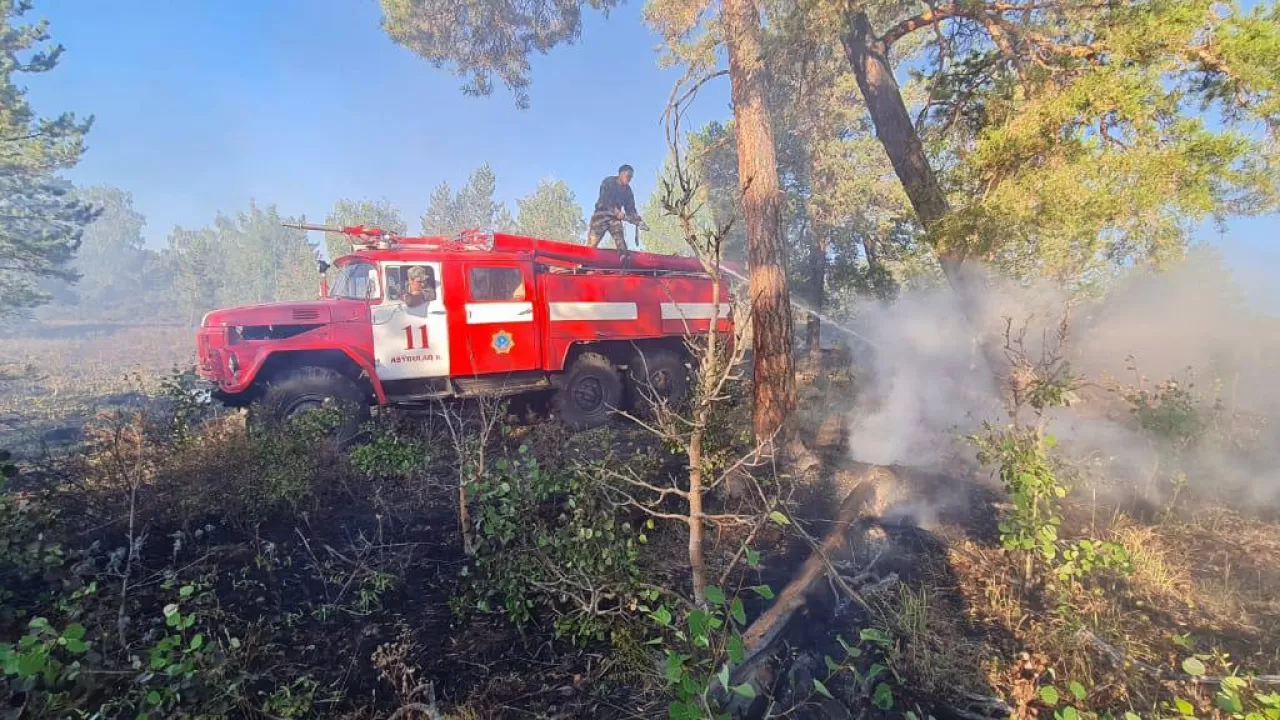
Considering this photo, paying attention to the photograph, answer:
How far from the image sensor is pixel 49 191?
62.4ft

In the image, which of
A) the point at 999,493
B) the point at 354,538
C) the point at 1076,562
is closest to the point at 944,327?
the point at 999,493

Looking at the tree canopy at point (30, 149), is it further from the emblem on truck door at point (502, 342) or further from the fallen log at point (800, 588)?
the fallen log at point (800, 588)

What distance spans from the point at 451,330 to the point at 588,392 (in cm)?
228

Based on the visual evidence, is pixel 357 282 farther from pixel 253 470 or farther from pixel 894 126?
pixel 894 126

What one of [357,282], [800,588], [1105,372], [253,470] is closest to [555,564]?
[800,588]

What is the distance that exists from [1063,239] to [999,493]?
8.42 ft

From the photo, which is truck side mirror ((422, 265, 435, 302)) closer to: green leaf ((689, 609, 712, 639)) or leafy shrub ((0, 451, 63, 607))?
leafy shrub ((0, 451, 63, 607))

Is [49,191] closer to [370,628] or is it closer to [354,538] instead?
[354,538]

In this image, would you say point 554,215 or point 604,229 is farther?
point 554,215

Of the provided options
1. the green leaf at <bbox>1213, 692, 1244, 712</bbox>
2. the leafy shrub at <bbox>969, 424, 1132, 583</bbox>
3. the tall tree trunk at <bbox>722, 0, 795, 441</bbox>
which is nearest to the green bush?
the leafy shrub at <bbox>969, 424, 1132, 583</bbox>

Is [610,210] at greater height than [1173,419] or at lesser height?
greater

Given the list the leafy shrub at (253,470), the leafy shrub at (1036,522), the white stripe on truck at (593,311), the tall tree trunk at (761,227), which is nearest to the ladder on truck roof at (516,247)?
the white stripe on truck at (593,311)

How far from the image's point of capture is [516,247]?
7348mm

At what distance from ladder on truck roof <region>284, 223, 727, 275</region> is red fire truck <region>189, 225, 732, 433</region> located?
0.07ft
